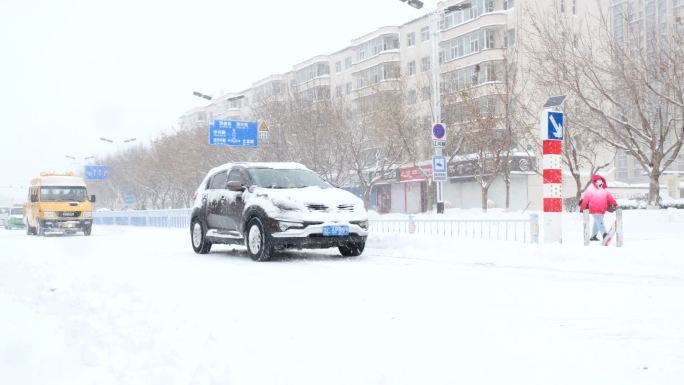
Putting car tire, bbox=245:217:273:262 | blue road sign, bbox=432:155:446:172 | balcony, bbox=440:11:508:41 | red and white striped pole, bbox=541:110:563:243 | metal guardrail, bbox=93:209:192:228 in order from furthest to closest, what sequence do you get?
balcony, bbox=440:11:508:41 → metal guardrail, bbox=93:209:192:228 → blue road sign, bbox=432:155:446:172 → red and white striped pole, bbox=541:110:563:243 → car tire, bbox=245:217:273:262

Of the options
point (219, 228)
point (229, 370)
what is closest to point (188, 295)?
point (229, 370)

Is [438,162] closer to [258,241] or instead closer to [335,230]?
[335,230]

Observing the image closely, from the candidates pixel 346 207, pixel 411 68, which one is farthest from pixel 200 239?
pixel 411 68

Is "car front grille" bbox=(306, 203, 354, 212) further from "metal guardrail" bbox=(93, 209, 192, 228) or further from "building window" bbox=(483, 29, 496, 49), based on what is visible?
"building window" bbox=(483, 29, 496, 49)

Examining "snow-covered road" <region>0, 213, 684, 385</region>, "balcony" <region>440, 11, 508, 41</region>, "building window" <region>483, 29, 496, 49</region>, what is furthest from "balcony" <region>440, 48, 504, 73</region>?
"snow-covered road" <region>0, 213, 684, 385</region>

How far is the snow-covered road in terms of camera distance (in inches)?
144

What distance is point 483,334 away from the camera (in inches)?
179

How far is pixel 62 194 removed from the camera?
23.9 meters

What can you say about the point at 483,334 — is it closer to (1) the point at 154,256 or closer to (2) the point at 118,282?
(2) the point at 118,282

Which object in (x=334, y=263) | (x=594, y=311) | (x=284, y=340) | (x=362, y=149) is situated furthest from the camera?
(x=362, y=149)

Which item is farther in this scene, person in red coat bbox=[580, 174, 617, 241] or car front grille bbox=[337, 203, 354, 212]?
person in red coat bbox=[580, 174, 617, 241]

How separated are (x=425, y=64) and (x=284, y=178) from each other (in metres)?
43.3

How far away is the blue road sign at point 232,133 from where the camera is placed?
34.5 m

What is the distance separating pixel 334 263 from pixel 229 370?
6246 millimetres
